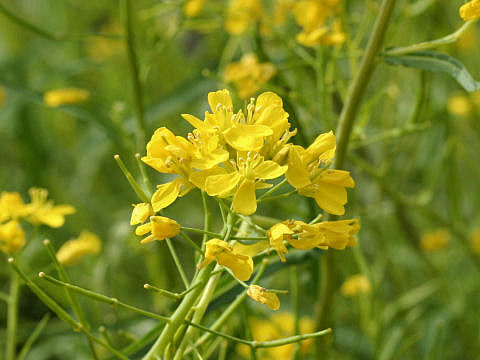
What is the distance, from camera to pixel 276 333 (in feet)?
3.46

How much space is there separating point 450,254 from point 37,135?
115cm

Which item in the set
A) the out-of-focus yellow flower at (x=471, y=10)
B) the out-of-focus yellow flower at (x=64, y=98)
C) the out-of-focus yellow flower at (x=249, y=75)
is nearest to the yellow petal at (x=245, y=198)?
the out-of-focus yellow flower at (x=471, y=10)

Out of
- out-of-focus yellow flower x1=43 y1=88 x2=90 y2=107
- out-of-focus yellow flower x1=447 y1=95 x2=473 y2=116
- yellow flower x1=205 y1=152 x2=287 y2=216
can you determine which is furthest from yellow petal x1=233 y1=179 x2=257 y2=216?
out-of-focus yellow flower x1=447 y1=95 x2=473 y2=116

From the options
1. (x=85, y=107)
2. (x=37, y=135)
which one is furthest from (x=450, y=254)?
(x=37, y=135)

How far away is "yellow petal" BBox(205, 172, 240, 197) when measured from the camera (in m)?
0.56

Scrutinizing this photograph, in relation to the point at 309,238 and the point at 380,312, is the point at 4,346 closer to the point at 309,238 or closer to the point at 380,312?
the point at 380,312

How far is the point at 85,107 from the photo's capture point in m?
1.20

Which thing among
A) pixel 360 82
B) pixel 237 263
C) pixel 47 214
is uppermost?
pixel 360 82

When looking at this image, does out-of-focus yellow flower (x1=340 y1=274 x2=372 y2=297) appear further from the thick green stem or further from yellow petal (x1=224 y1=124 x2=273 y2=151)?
yellow petal (x1=224 y1=124 x2=273 y2=151)

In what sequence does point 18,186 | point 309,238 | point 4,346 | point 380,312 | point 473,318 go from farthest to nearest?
1. point 18,186
2. point 4,346
3. point 473,318
4. point 380,312
5. point 309,238

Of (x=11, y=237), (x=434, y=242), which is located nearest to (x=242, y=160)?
(x=11, y=237)

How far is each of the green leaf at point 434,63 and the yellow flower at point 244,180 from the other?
0.79 ft

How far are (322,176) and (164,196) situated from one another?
0.16m

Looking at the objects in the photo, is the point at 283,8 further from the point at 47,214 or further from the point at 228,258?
the point at 228,258
